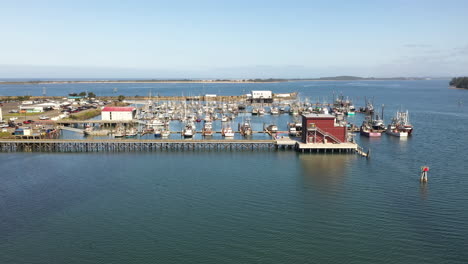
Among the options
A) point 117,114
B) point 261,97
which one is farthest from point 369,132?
point 261,97

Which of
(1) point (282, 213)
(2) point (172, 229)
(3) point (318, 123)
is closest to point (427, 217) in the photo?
(1) point (282, 213)

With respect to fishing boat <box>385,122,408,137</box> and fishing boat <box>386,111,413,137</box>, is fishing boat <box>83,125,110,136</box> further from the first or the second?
fishing boat <box>386,111,413,137</box>

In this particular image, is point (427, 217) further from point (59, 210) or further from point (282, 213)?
point (59, 210)

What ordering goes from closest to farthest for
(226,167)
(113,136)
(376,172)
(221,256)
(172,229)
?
(221,256) → (172,229) → (376,172) → (226,167) → (113,136)

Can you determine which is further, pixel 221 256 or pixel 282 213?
pixel 282 213

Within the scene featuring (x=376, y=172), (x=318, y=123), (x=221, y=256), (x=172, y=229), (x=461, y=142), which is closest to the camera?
(x=221, y=256)

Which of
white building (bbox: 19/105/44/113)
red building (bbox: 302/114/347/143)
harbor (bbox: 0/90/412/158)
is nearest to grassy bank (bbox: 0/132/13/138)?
harbor (bbox: 0/90/412/158)

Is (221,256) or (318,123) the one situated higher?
(318,123)

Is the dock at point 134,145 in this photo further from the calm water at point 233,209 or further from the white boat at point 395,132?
the white boat at point 395,132
